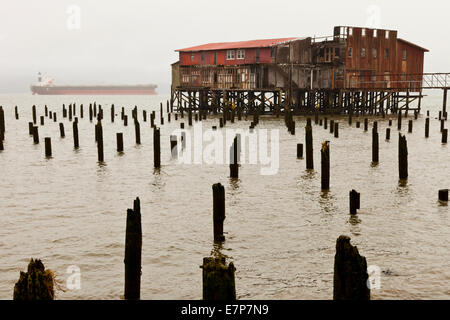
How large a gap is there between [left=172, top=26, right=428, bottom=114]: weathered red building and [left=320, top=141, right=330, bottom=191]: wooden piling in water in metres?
36.4

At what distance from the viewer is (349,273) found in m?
8.13

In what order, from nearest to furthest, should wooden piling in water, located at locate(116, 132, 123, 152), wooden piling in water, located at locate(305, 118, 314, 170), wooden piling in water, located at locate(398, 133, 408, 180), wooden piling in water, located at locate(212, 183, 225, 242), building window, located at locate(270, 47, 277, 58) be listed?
1. wooden piling in water, located at locate(212, 183, 225, 242)
2. wooden piling in water, located at locate(398, 133, 408, 180)
3. wooden piling in water, located at locate(305, 118, 314, 170)
4. wooden piling in water, located at locate(116, 132, 123, 152)
5. building window, located at locate(270, 47, 277, 58)

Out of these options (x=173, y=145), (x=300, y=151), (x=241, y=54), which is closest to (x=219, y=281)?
(x=173, y=145)

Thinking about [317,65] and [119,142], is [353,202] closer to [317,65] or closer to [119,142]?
[119,142]

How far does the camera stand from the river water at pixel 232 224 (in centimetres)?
1109

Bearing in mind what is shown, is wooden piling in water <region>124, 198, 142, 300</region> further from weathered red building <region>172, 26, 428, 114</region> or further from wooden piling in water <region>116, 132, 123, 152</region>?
weathered red building <region>172, 26, 428, 114</region>

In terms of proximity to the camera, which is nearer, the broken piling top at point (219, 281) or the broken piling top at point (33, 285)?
the broken piling top at point (33, 285)

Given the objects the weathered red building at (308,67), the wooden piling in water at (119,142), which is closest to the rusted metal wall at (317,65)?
the weathered red building at (308,67)

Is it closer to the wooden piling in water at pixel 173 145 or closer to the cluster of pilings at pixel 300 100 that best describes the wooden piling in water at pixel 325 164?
the wooden piling in water at pixel 173 145

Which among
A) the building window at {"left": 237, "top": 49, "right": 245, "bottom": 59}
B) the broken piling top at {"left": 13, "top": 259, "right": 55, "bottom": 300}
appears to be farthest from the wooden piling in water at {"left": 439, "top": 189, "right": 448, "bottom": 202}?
the building window at {"left": 237, "top": 49, "right": 245, "bottom": 59}

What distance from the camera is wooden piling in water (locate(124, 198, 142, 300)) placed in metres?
9.66

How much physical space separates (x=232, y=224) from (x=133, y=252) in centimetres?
601

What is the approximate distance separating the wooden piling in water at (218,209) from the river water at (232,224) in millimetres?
298
